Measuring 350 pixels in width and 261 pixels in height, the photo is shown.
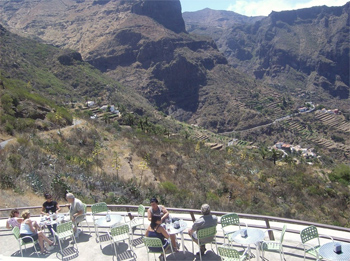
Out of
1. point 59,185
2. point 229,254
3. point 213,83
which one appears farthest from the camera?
point 213,83

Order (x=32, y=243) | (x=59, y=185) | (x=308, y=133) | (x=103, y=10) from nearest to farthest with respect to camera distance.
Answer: (x=32, y=243), (x=59, y=185), (x=308, y=133), (x=103, y=10)

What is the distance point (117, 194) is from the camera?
44.9ft

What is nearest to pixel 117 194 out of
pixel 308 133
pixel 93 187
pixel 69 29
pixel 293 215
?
pixel 93 187

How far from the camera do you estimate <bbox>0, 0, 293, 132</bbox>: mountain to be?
110m

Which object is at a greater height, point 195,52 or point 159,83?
point 195,52

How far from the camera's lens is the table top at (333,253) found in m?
5.04

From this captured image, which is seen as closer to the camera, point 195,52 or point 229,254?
point 229,254

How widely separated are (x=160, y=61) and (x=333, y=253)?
417ft

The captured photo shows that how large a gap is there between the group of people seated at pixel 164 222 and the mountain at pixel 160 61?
93.4 m

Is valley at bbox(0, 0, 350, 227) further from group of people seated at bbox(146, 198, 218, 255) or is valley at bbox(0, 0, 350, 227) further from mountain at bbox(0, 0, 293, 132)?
group of people seated at bbox(146, 198, 218, 255)

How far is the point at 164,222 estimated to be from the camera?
691 centimetres

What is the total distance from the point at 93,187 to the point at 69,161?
3434 millimetres

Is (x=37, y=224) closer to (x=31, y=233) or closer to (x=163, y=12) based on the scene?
(x=31, y=233)

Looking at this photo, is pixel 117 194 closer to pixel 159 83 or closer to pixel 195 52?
pixel 159 83
